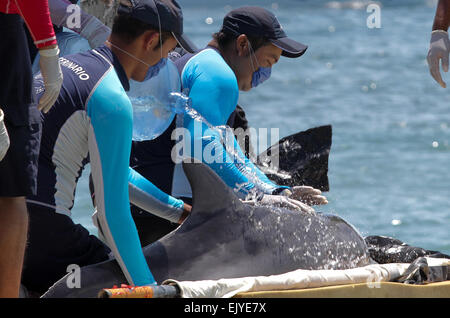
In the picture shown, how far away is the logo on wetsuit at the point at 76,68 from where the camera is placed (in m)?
3.97

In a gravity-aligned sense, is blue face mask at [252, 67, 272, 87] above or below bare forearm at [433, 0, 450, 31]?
below

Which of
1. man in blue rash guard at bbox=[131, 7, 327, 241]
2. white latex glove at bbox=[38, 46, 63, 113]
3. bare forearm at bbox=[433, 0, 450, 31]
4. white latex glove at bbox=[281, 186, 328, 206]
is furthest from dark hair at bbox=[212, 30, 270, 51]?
white latex glove at bbox=[38, 46, 63, 113]

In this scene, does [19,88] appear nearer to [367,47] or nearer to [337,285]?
[337,285]

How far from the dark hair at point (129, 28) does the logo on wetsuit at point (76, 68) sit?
274mm

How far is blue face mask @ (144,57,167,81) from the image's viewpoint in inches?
174

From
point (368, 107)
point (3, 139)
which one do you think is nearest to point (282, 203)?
point (3, 139)

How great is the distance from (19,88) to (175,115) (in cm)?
149

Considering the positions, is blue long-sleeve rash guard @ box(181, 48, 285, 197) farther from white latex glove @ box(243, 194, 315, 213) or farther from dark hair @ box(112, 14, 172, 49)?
dark hair @ box(112, 14, 172, 49)

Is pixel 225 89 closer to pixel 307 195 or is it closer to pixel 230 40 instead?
pixel 230 40

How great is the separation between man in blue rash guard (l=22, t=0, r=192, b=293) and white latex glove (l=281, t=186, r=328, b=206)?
114 centimetres

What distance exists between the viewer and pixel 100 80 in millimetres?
3963

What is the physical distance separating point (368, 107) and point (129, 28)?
566 inches

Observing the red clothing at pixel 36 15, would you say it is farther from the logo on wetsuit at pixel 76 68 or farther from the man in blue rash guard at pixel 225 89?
the man in blue rash guard at pixel 225 89
